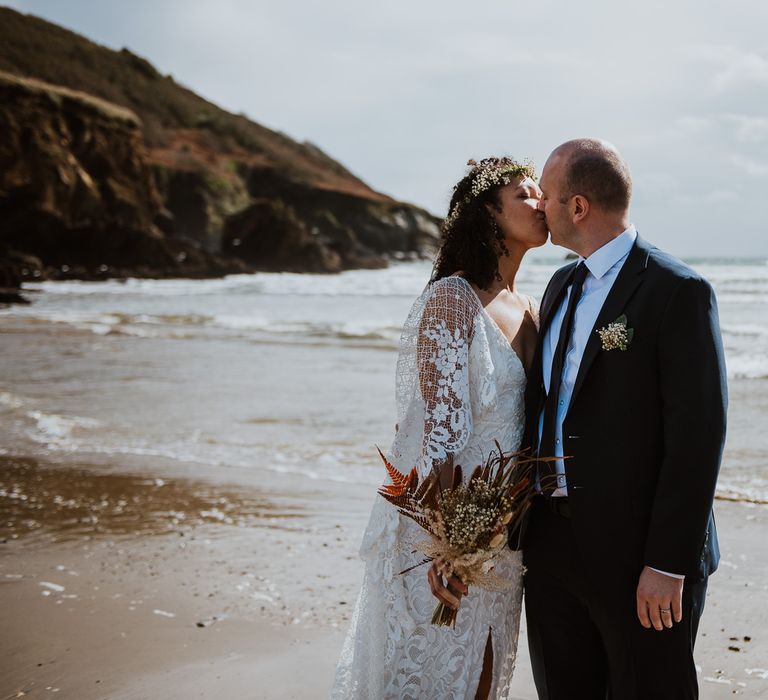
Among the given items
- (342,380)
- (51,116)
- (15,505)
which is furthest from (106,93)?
(15,505)

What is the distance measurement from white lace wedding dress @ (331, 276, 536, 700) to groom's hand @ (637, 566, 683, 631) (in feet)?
1.52

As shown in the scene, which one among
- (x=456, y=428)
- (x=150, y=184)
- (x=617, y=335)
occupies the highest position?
(x=150, y=184)

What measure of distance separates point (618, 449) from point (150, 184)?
189 ft

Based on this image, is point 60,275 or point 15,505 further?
point 60,275

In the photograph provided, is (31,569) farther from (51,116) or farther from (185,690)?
(51,116)

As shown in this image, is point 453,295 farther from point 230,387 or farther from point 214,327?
point 214,327

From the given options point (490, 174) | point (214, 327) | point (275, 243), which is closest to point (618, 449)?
point (490, 174)

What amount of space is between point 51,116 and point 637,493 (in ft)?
184

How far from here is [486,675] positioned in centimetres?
272

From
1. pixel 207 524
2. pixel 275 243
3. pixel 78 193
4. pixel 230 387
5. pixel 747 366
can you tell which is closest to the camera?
pixel 207 524

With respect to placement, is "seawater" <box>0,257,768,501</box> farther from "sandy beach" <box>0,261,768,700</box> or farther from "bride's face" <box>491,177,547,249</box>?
"bride's face" <box>491,177,547,249</box>

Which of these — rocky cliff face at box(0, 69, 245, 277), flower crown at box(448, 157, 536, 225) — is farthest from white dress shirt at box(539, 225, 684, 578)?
rocky cliff face at box(0, 69, 245, 277)

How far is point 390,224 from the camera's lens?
76.4 m

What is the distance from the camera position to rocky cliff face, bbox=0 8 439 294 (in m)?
45.3
